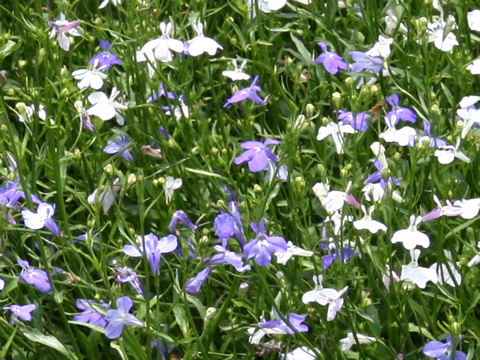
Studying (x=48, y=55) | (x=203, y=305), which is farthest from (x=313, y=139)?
(x=48, y=55)

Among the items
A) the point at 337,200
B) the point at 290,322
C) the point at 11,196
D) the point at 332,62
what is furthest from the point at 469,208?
the point at 11,196

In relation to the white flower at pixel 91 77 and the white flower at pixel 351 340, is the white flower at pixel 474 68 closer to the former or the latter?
the white flower at pixel 351 340

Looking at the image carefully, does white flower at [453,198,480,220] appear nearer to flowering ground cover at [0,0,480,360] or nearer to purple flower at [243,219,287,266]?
flowering ground cover at [0,0,480,360]

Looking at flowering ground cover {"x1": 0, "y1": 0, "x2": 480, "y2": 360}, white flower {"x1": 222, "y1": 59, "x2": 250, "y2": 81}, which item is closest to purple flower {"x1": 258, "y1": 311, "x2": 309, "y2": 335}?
flowering ground cover {"x1": 0, "y1": 0, "x2": 480, "y2": 360}

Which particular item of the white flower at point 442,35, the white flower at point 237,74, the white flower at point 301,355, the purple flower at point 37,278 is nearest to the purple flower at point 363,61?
the white flower at point 442,35

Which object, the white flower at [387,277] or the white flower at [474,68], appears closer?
the white flower at [387,277]
